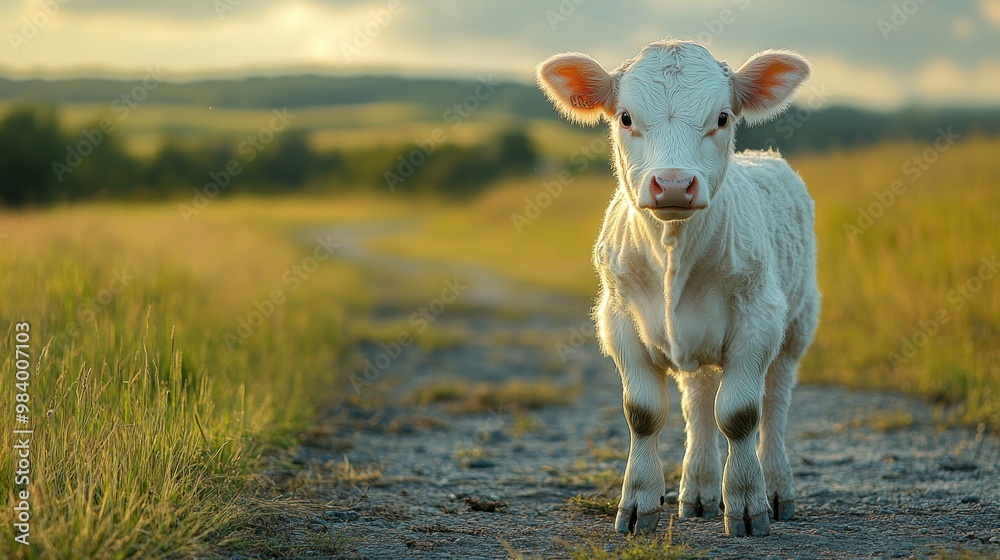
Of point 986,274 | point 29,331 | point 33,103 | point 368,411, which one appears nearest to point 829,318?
point 986,274

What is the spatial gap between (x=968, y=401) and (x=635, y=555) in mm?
4701

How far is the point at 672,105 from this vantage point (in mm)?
4398

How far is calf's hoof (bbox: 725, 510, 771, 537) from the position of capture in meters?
4.63

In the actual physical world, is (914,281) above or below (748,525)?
above

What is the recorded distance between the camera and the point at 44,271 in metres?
6.80

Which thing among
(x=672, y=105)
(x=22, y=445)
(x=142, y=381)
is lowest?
(x=22, y=445)

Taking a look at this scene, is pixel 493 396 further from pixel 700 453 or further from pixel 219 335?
pixel 700 453

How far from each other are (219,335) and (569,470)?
309 cm

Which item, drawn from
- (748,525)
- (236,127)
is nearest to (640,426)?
(748,525)

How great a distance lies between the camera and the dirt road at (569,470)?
14.8 feet

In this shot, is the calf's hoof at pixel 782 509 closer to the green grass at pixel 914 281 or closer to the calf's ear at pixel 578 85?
the calf's ear at pixel 578 85

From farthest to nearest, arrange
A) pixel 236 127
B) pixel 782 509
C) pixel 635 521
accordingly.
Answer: pixel 236 127 → pixel 782 509 → pixel 635 521

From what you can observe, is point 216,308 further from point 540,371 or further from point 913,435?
point 913,435

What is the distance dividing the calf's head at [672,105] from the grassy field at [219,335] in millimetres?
2342
